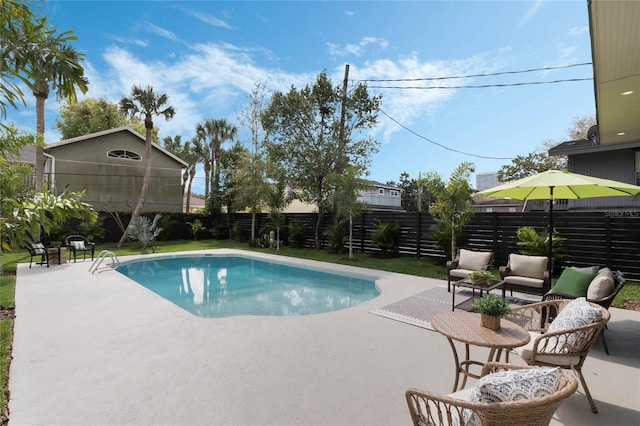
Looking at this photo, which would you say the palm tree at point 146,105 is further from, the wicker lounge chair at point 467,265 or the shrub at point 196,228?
the wicker lounge chair at point 467,265

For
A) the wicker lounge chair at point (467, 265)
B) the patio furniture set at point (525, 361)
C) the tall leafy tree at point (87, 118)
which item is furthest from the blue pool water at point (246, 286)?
the tall leafy tree at point (87, 118)

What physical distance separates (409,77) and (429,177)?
7.77m

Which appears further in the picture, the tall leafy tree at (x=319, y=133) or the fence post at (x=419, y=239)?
the tall leafy tree at (x=319, y=133)

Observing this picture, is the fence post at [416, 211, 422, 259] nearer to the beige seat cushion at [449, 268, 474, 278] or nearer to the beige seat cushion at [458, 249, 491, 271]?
the beige seat cushion at [458, 249, 491, 271]

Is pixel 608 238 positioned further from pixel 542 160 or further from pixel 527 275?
pixel 542 160

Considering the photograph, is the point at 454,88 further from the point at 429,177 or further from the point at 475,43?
the point at 429,177

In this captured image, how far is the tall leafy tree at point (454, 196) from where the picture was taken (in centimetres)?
860

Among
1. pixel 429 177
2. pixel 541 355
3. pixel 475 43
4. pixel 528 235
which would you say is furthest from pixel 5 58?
pixel 475 43

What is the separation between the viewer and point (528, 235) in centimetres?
822

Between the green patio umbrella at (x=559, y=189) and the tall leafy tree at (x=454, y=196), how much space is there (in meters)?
2.23

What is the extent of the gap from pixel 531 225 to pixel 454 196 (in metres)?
2.51

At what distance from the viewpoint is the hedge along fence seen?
758 cm

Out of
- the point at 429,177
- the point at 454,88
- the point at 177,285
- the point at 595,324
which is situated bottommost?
the point at 177,285

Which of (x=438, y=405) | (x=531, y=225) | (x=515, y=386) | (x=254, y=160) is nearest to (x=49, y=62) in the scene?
(x=438, y=405)
